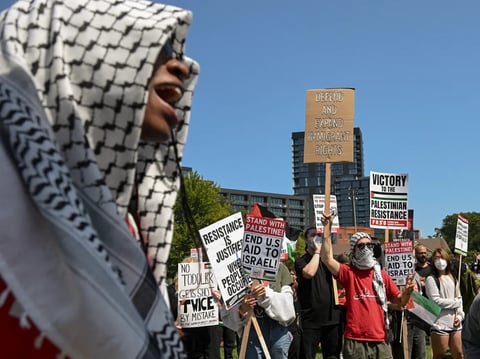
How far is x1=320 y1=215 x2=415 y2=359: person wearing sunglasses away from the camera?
7734mm

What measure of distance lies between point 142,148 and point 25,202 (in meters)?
0.78

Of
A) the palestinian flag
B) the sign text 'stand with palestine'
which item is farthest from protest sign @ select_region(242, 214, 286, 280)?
the palestinian flag

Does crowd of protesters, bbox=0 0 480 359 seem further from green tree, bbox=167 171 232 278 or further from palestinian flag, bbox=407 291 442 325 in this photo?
green tree, bbox=167 171 232 278

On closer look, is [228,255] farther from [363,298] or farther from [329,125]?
[329,125]

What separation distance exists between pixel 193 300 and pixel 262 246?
1990 mm

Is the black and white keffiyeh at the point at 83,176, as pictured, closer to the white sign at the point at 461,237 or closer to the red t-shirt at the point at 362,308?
the red t-shirt at the point at 362,308

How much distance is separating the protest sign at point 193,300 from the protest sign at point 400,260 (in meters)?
3.19

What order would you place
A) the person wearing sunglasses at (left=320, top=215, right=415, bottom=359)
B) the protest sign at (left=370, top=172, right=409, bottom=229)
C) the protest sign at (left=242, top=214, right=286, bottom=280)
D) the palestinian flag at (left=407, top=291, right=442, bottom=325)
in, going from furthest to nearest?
the protest sign at (left=370, top=172, right=409, bottom=229)
the palestinian flag at (left=407, top=291, right=442, bottom=325)
the protest sign at (left=242, top=214, right=286, bottom=280)
the person wearing sunglasses at (left=320, top=215, right=415, bottom=359)

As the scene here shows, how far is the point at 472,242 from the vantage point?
10988 centimetres

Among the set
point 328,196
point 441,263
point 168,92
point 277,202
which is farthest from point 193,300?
point 277,202

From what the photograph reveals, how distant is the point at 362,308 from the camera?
787 centimetres

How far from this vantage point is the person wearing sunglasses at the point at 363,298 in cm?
773

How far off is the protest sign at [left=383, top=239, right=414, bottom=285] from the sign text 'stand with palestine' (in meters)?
2.52

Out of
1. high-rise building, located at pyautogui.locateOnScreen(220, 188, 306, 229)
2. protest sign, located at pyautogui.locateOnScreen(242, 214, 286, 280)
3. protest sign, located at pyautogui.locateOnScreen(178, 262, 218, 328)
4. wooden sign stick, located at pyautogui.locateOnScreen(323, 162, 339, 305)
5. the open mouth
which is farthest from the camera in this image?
high-rise building, located at pyautogui.locateOnScreen(220, 188, 306, 229)
